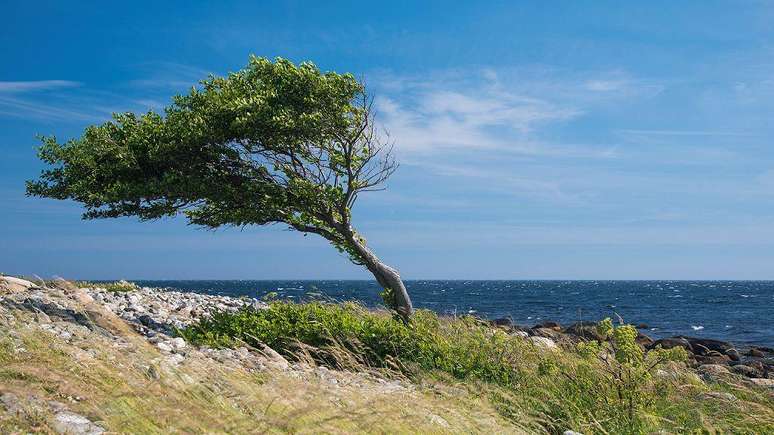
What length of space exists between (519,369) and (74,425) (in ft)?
23.4

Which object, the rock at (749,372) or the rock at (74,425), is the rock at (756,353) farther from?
the rock at (74,425)

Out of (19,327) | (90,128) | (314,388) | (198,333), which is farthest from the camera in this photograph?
(90,128)

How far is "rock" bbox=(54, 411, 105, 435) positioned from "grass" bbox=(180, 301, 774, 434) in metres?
4.28

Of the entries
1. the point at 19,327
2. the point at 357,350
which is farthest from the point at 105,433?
the point at 357,350

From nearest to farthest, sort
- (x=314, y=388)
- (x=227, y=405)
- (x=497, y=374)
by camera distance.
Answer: (x=227, y=405) → (x=314, y=388) → (x=497, y=374)

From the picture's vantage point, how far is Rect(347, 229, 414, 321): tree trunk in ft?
51.9

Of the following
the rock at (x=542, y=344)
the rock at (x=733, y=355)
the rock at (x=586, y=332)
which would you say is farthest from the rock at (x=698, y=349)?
the rock at (x=542, y=344)

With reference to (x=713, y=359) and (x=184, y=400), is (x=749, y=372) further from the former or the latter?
(x=184, y=400)

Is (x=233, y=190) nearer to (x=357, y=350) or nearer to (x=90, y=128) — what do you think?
(x=90, y=128)

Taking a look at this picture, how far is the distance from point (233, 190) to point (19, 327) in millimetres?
8221

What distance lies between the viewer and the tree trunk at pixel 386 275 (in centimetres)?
1581

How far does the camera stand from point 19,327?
7.52 metres

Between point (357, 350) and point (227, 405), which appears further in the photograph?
point (357, 350)

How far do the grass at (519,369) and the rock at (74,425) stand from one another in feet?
14.0
